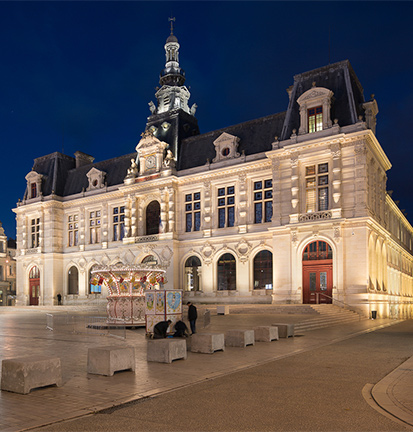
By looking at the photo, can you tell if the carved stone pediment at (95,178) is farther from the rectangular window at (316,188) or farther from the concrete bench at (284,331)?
the concrete bench at (284,331)

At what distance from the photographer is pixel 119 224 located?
Answer: 1922 inches

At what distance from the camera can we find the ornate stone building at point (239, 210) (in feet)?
113

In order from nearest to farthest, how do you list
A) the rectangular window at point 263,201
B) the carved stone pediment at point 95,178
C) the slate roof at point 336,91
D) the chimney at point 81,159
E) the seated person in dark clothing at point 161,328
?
the seated person in dark clothing at point 161,328 < the slate roof at point 336,91 < the rectangular window at point 263,201 < the carved stone pediment at point 95,178 < the chimney at point 81,159

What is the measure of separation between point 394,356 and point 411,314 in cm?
4163

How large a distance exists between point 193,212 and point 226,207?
11.8 feet

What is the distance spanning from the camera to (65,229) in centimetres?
5394

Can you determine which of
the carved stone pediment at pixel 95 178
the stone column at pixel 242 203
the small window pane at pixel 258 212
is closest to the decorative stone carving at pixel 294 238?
the small window pane at pixel 258 212

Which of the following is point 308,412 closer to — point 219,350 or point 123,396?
point 123,396

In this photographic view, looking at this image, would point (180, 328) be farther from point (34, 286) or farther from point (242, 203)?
point (34, 286)

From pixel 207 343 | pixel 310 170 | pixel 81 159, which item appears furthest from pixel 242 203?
pixel 207 343

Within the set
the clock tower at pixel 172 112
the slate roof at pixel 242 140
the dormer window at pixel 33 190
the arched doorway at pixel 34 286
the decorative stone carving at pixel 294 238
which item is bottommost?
the arched doorway at pixel 34 286

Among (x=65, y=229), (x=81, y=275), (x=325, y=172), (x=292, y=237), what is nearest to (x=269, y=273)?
(x=292, y=237)

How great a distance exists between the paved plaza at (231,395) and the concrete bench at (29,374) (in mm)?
188

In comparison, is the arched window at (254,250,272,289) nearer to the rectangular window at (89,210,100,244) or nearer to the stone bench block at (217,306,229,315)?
the stone bench block at (217,306,229,315)
